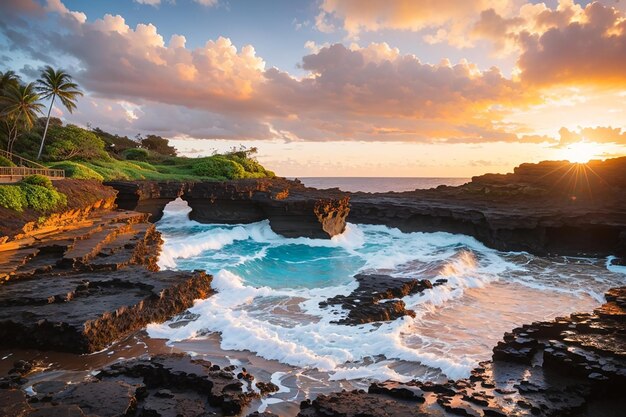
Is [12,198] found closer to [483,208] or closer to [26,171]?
[26,171]

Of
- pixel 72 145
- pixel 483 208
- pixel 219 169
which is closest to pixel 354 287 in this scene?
pixel 483 208

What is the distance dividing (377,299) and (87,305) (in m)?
9.37

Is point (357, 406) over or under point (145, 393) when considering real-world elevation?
over

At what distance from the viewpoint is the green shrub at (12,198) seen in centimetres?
1638

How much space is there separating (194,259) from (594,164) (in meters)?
30.9

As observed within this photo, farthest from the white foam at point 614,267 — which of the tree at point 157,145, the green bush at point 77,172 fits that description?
the tree at point 157,145

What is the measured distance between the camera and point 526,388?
7824 millimetres

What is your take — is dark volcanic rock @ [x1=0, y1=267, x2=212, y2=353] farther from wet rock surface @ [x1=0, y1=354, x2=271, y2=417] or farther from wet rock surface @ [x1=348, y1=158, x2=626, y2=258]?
wet rock surface @ [x1=348, y1=158, x2=626, y2=258]

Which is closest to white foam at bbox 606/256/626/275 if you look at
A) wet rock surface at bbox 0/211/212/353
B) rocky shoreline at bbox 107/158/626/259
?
rocky shoreline at bbox 107/158/626/259

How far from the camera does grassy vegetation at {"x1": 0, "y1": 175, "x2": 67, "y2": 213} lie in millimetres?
16562

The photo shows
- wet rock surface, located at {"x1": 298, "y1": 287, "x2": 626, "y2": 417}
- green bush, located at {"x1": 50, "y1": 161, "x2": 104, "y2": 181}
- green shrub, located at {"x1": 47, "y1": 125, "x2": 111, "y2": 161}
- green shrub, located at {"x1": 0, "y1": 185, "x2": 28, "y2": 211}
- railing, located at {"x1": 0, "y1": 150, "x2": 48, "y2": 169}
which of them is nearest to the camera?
wet rock surface, located at {"x1": 298, "y1": 287, "x2": 626, "y2": 417}

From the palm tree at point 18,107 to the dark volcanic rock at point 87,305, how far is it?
27.1 metres

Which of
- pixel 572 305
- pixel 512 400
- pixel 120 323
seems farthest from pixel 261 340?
pixel 572 305

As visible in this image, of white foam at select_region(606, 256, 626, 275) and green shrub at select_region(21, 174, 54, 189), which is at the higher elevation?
green shrub at select_region(21, 174, 54, 189)
